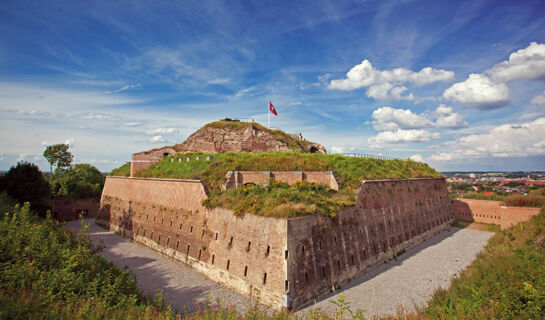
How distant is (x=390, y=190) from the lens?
63.9 ft

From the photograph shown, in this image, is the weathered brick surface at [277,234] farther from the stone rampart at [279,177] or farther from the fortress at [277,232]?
the stone rampart at [279,177]

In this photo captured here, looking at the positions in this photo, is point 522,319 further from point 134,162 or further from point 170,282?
point 134,162

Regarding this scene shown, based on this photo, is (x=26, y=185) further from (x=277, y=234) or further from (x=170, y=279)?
(x=277, y=234)

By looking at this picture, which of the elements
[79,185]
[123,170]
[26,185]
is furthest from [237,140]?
[79,185]

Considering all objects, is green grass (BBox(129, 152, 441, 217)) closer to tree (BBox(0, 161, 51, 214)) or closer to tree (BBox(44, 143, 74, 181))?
tree (BBox(0, 161, 51, 214))

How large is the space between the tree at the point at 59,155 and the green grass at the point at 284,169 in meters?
30.6

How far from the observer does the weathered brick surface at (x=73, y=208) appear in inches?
1221

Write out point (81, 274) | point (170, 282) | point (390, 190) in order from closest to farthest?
point (81, 274), point (170, 282), point (390, 190)

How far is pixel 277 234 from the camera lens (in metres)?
11.3

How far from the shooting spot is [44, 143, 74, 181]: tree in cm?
4559

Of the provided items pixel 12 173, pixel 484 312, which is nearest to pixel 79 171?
pixel 12 173

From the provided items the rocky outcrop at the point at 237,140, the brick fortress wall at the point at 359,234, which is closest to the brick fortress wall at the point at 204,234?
the brick fortress wall at the point at 359,234

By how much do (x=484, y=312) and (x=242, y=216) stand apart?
361 inches

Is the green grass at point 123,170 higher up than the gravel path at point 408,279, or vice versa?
the green grass at point 123,170
